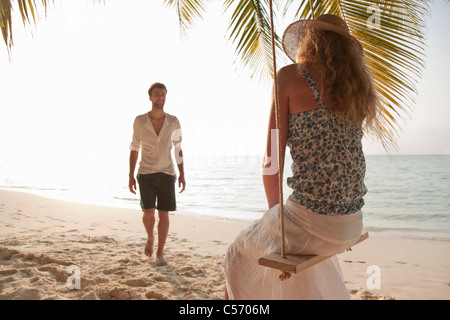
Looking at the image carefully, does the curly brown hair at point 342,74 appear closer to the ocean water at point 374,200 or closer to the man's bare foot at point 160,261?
the man's bare foot at point 160,261

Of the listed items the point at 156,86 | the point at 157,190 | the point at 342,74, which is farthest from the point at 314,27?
the point at 157,190

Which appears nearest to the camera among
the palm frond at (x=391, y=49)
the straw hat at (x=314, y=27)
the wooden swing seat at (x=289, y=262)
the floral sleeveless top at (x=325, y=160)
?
the wooden swing seat at (x=289, y=262)

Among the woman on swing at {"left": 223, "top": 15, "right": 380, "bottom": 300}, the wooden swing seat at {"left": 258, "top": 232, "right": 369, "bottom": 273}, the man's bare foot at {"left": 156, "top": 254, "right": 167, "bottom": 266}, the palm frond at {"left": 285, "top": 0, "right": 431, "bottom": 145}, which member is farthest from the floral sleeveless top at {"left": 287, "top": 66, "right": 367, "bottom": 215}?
the man's bare foot at {"left": 156, "top": 254, "right": 167, "bottom": 266}

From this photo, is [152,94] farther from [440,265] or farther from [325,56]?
[440,265]

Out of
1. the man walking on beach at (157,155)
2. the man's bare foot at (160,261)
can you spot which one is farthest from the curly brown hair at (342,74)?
the man's bare foot at (160,261)

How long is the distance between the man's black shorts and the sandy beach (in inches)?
25.2

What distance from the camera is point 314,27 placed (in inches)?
62.0

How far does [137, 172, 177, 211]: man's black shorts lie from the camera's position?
365cm

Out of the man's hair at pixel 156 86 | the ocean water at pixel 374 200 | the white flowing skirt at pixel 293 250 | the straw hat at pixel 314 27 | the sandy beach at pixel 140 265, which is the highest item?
the man's hair at pixel 156 86

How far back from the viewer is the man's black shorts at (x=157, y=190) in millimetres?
3646

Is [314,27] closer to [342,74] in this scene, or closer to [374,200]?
[342,74]

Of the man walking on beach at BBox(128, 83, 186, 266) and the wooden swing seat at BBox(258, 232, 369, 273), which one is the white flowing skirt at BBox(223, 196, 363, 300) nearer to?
the wooden swing seat at BBox(258, 232, 369, 273)

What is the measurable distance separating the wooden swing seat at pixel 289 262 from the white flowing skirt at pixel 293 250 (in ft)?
0.16
